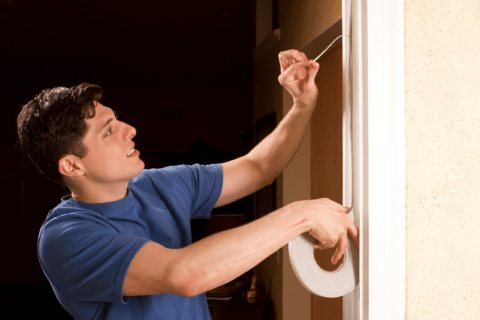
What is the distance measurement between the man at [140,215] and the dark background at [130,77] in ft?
5.60

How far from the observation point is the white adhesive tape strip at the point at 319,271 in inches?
26.1

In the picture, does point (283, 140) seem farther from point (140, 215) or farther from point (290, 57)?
point (140, 215)

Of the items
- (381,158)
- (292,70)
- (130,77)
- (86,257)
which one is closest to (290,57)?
(292,70)

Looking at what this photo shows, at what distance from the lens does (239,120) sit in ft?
21.6

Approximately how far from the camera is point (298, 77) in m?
0.93

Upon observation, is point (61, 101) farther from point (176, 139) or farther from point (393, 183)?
point (176, 139)

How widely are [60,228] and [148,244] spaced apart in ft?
0.79

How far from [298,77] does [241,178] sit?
1.22ft

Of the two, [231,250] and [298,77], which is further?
[298,77]

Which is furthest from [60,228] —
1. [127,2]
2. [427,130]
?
[127,2]

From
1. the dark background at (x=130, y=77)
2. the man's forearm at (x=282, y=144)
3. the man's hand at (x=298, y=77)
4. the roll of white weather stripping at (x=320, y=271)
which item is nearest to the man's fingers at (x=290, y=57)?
the man's hand at (x=298, y=77)

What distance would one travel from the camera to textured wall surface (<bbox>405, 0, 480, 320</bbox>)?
0.67 meters

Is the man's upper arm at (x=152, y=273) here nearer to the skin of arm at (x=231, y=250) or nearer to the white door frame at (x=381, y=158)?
the skin of arm at (x=231, y=250)

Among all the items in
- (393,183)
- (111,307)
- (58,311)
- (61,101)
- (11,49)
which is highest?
(11,49)
